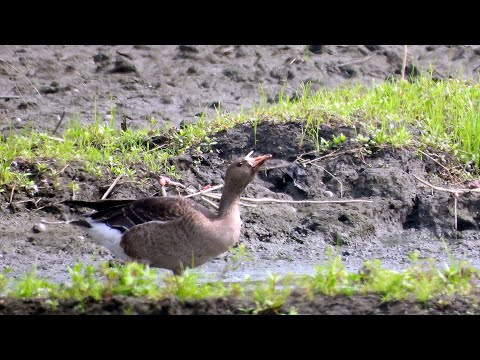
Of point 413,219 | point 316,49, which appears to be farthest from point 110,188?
point 316,49

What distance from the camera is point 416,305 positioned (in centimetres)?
548

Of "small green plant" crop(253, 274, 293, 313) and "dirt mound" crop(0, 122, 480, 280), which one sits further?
"dirt mound" crop(0, 122, 480, 280)

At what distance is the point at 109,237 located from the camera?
773 cm

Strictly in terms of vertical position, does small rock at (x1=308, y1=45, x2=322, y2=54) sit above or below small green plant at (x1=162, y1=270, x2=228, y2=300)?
above

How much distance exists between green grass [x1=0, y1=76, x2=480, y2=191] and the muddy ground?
12cm

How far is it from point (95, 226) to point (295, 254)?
1.81 m

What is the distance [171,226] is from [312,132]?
2929 mm

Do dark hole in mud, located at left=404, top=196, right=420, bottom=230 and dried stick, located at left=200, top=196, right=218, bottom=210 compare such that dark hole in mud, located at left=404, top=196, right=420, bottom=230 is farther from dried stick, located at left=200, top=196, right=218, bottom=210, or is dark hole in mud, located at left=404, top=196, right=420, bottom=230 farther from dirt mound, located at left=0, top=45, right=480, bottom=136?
dirt mound, located at left=0, top=45, right=480, bottom=136

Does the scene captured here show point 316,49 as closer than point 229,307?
No

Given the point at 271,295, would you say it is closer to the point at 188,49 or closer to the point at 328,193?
the point at 328,193

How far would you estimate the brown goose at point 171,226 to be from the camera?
741 centimetres

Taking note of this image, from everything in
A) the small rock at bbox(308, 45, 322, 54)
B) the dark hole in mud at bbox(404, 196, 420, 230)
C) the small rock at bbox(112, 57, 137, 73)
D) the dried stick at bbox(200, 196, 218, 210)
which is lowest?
the dark hole in mud at bbox(404, 196, 420, 230)

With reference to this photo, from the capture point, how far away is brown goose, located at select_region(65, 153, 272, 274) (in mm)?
A: 7414

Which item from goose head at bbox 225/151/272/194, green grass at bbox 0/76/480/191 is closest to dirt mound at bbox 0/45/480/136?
green grass at bbox 0/76/480/191
